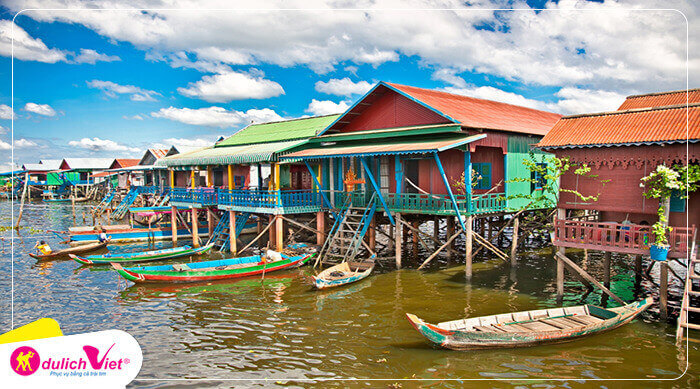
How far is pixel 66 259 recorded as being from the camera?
24719 mm

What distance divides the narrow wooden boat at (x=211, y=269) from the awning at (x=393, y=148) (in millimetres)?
4950

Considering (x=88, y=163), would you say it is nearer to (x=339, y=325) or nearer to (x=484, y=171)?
(x=484, y=171)

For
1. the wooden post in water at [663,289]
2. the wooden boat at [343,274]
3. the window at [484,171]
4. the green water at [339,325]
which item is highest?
the window at [484,171]

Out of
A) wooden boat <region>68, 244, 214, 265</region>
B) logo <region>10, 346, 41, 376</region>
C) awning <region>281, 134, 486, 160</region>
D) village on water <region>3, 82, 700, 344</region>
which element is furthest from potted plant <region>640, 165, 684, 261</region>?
wooden boat <region>68, 244, 214, 265</region>

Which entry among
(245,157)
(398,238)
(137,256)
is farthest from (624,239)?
(137,256)

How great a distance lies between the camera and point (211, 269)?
19750 mm

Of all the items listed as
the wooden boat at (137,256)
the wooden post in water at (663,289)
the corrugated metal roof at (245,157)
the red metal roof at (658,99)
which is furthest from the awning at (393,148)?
the red metal roof at (658,99)

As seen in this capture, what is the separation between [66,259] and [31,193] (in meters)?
53.6

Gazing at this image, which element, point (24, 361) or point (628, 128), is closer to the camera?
point (24, 361)

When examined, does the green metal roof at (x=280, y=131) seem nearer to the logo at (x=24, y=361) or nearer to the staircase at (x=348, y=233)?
the staircase at (x=348, y=233)

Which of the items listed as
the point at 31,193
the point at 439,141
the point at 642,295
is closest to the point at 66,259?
the point at 439,141

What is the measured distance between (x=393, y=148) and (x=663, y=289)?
10427 millimetres

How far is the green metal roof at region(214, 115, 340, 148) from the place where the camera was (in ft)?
93.1

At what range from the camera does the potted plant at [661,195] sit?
40.8 ft
